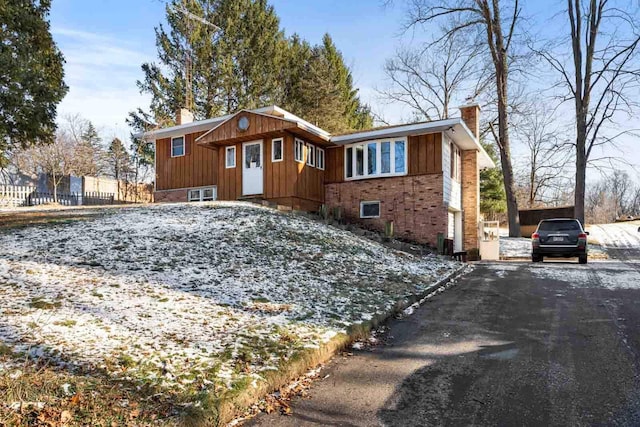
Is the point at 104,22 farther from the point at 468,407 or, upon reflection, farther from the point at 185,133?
the point at 468,407

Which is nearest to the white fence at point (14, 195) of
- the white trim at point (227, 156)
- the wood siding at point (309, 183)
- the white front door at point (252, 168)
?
the white trim at point (227, 156)

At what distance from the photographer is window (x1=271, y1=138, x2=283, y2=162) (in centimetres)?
1612

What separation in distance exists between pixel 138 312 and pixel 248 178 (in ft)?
41.6

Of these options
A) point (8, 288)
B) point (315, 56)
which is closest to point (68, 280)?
point (8, 288)

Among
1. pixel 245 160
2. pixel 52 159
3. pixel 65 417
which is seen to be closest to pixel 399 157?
pixel 245 160

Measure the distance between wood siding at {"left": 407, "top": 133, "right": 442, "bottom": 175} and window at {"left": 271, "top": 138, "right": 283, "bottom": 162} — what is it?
15.9ft

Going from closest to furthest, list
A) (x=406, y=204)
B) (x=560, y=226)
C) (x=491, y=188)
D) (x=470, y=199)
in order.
A: (x=560, y=226)
(x=406, y=204)
(x=470, y=199)
(x=491, y=188)

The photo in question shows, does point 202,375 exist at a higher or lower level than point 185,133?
lower

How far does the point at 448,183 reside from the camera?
16062 millimetres

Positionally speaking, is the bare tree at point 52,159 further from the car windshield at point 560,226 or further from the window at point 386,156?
the car windshield at point 560,226

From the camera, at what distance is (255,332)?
4.57 metres

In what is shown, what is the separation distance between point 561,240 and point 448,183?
172 inches

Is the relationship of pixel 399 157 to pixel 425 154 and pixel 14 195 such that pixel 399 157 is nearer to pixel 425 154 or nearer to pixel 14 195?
pixel 425 154

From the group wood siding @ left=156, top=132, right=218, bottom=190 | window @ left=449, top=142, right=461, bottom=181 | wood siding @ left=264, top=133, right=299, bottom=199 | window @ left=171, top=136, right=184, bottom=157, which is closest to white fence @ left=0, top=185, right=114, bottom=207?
wood siding @ left=156, top=132, right=218, bottom=190
